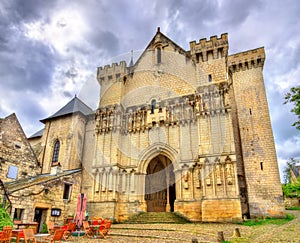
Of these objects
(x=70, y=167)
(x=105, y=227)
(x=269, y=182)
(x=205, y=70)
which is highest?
(x=205, y=70)

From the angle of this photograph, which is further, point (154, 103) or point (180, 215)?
point (154, 103)

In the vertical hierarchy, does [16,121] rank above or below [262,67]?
below

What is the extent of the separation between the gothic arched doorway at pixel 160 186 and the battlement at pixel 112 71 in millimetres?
7747

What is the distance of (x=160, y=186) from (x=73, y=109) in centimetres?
1040

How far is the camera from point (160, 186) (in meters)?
18.9

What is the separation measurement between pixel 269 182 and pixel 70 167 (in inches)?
599

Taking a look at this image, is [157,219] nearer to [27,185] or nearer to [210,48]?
[27,185]

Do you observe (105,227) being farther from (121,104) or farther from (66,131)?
(66,131)

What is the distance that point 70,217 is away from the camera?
1566 cm

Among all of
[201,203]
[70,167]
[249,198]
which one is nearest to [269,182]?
[249,198]

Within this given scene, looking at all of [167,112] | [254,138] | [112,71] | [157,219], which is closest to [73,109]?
[112,71]

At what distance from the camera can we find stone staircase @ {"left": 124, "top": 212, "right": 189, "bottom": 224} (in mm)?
14598

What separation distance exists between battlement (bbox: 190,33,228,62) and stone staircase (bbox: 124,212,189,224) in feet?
37.4

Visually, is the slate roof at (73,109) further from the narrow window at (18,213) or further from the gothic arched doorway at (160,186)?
the narrow window at (18,213)
